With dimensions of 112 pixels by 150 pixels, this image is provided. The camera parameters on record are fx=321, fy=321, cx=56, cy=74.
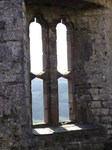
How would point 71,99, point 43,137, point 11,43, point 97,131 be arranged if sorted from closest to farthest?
point 11,43 → point 43,137 → point 97,131 → point 71,99

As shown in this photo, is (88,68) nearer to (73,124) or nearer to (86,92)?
(86,92)

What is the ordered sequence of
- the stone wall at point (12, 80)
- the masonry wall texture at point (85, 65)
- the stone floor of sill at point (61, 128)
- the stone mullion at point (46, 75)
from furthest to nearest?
1. the stone mullion at point (46, 75)
2. the masonry wall texture at point (85, 65)
3. the stone floor of sill at point (61, 128)
4. the stone wall at point (12, 80)

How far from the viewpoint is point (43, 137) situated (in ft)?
16.6

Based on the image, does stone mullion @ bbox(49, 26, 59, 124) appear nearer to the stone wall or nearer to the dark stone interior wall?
the dark stone interior wall

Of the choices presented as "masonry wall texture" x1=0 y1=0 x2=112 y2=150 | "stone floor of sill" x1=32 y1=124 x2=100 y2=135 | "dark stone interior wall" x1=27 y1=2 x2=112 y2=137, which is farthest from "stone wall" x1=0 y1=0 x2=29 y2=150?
"dark stone interior wall" x1=27 y1=2 x2=112 y2=137

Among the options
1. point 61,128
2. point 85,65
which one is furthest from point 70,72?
point 61,128

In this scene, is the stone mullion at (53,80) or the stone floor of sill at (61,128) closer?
the stone floor of sill at (61,128)

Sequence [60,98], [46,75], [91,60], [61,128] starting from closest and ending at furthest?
[61,128] < [46,75] < [91,60] < [60,98]

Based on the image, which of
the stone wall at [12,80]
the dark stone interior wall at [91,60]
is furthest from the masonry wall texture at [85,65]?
the stone wall at [12,80]

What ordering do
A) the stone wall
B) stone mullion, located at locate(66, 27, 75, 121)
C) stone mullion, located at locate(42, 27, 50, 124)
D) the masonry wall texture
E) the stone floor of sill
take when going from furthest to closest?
stone mullion, located at locate(66, 27, 75, 121)
stone mullion, located at locate(42, 27, 50, 124)
the masonry wall texture
the stone floor of sill
the stone wall

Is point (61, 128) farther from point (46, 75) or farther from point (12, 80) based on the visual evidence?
point (12, 80)

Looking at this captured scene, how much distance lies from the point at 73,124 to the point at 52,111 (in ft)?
1.53

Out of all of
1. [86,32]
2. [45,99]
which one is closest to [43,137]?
[45,99]

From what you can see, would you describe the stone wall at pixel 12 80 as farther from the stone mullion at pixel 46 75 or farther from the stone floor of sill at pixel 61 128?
the stone mullion at pixel 46 75
